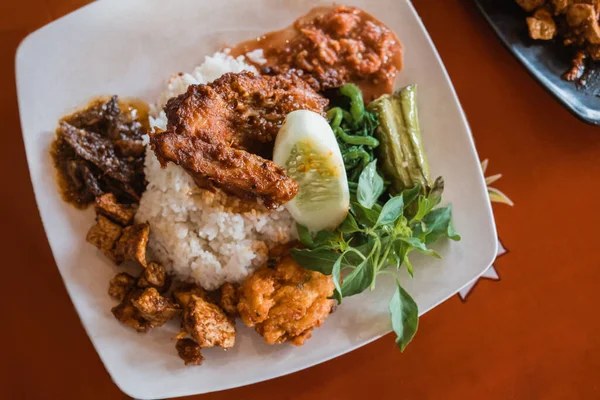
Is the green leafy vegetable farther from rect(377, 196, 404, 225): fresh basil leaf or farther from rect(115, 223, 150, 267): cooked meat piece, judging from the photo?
rect(115, 223, 150, 267): cooked meat piece

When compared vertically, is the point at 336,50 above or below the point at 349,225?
above

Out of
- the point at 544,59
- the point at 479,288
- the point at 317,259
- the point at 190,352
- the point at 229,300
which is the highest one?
the point at 544,59

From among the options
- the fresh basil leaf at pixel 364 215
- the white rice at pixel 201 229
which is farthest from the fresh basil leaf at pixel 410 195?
the white rice at pixel 201 229

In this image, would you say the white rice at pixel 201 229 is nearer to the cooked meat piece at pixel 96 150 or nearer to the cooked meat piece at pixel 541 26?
the cooked meat piece at pixel 96 150

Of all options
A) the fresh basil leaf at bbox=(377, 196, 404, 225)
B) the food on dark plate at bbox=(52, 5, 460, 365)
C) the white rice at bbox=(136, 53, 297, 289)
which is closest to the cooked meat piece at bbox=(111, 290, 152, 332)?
the food on dark plate at bbox=(52, 5, 460, 365)

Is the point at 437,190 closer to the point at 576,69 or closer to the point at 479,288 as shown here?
the point at 479,288

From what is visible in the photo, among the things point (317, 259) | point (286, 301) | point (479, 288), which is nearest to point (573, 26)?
point (479, 288)
